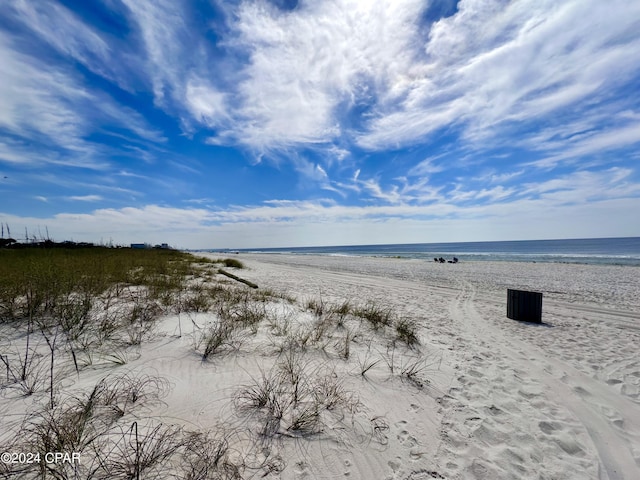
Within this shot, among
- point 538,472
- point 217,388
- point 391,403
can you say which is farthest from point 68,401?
point 538,472

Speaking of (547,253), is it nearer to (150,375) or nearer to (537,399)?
(537,399)

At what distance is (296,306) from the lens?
25.8 feet

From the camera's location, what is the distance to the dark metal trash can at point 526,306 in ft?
25.4

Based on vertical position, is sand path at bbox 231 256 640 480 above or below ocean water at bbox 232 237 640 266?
below

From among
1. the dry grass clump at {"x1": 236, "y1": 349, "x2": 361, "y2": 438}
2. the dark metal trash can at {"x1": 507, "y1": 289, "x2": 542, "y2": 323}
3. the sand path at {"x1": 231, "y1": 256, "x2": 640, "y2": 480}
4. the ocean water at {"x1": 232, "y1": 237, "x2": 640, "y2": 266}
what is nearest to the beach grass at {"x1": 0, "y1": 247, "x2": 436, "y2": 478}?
the dry grass clump at {"x1": 236, "y1": 349, "x2": 361, "y2": 438}

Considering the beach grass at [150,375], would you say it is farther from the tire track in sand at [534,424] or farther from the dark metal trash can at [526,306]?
the dark metal trash can at [526,306]

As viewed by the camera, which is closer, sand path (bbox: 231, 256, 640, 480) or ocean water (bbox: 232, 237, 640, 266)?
sand path (bbox: 231, 256, 640, 480)

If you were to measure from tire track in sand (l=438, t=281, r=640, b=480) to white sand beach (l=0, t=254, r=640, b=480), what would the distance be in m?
0.02

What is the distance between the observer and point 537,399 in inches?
148

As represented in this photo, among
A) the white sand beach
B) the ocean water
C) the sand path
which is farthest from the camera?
the ocean water

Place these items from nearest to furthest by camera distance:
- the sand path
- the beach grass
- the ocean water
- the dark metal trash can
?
the beach grass → the sand path → the dark metal trash can → the ocean water

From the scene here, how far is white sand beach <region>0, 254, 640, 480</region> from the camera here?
2.48 m

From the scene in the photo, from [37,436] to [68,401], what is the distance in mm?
591

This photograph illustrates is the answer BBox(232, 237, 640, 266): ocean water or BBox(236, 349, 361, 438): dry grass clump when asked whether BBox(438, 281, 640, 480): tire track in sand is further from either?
BBox(232, 237, 640, 266): ocean water
